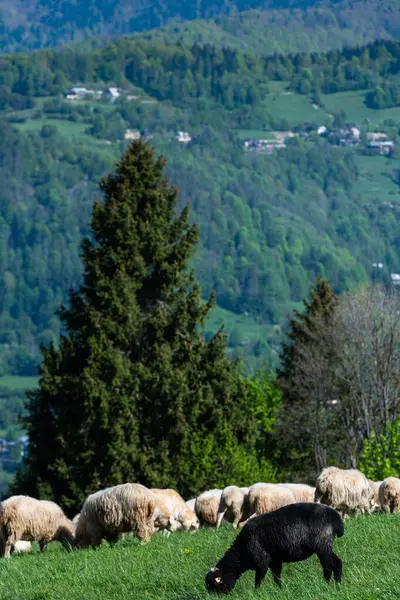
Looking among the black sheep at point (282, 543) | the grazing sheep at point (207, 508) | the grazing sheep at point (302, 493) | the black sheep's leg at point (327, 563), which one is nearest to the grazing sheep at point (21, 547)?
the grazing sheep at point (207, 508)

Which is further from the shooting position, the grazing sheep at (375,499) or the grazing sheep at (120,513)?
the grazing sheep at (375,499)

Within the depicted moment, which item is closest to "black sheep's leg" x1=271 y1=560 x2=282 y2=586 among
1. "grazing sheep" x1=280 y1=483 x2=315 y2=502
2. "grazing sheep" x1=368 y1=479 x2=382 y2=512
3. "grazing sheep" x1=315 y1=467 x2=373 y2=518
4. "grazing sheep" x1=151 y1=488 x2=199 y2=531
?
"grazing sheep" x1=315 y1=467 x2=373 y2=518

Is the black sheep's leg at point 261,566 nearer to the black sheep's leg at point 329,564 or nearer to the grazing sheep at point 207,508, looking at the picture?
the black sheep's leg at point 329,564

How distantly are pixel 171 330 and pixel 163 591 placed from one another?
33841 millimetres

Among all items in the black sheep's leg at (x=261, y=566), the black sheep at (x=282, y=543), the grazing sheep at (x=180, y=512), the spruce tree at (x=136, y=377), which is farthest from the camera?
the spruce tree at (x=136, y=377)

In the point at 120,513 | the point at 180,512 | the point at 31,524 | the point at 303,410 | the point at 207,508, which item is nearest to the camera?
the point at 120,513

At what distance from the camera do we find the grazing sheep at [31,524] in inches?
1096

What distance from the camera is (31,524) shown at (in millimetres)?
27938

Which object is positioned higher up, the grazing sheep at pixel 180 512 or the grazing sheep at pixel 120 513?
the grazing sheep at pixel 120 513

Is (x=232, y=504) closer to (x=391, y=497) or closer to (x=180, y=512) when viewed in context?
(x=180, y=512)

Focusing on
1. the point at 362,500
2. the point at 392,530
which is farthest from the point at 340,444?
the point at 392,530

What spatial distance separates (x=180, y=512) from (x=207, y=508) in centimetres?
90

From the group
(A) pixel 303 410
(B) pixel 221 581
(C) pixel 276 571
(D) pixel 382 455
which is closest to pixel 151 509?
(C) pixel 276 571

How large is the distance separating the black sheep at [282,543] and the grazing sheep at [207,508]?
1484 centimetres
